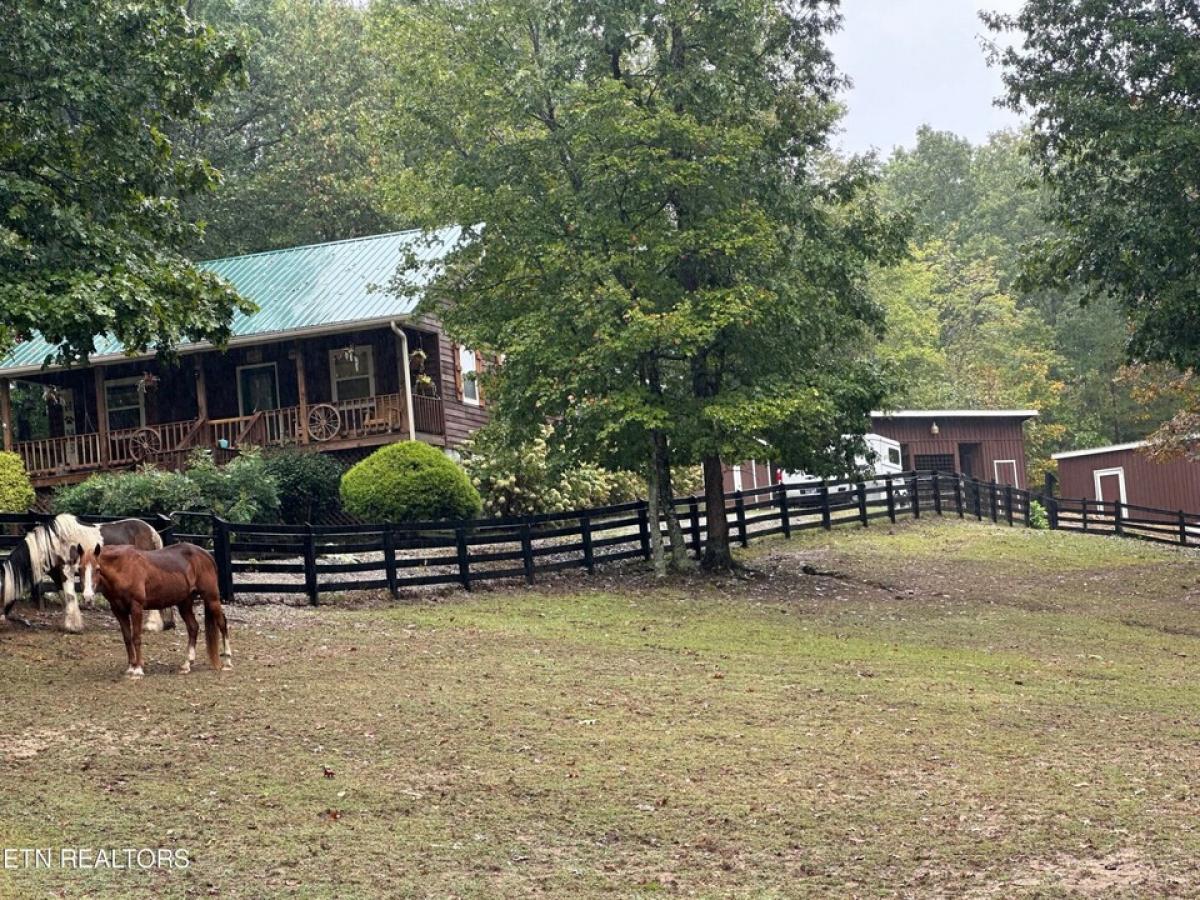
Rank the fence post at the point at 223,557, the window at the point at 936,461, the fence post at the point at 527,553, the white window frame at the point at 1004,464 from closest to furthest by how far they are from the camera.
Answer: the fence post at the point at 223,557 < the fence post at the point at 527,553 < the window at the point at 936,461 < the white window frame at the point at 1004,464

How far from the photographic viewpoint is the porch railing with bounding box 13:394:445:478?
34.4 metres

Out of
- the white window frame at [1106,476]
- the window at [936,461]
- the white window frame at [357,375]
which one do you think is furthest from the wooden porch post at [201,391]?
the white window frame at [1106,476]

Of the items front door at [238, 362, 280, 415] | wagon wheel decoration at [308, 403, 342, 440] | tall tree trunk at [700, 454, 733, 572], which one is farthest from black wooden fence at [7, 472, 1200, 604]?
front door at [238, 362, 280, 415]

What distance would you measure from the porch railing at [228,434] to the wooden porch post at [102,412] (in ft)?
0.31

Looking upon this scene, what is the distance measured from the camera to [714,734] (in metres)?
14.2

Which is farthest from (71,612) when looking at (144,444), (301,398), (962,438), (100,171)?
(962,438)

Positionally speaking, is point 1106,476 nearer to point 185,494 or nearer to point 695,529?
point 695,529

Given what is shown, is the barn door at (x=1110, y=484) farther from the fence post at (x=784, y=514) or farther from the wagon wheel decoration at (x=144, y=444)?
the wagon wheel decoration at (x=144, y=444)

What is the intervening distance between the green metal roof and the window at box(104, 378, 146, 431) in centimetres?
126

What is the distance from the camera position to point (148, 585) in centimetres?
1538

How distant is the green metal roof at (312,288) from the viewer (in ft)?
114

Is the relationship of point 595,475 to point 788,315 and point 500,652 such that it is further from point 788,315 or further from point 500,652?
point 500,652

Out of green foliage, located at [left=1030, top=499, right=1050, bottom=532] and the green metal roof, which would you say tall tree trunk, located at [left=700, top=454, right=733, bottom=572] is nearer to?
the green metal roof

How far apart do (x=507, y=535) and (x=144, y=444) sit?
1435cm
